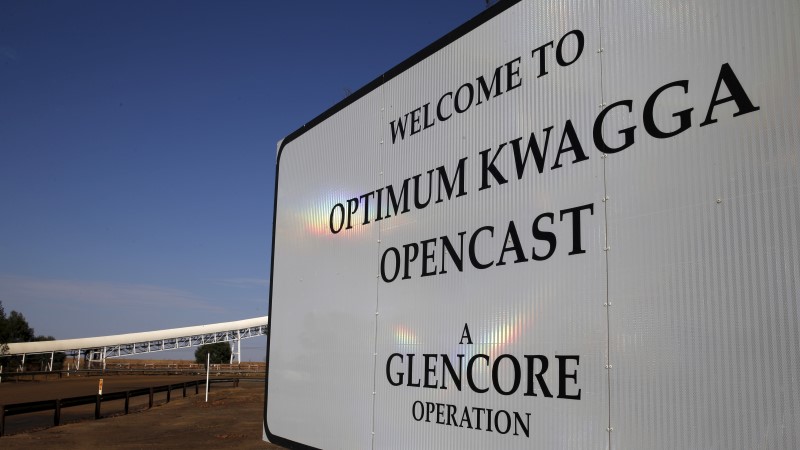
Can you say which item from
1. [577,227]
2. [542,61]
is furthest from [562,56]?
[577,227]

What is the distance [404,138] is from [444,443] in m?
1.92

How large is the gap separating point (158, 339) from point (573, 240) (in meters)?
54.9

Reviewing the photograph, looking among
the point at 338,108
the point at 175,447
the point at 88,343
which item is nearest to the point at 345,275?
the point at 338,108

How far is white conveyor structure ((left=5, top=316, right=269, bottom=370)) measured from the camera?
50.3 m

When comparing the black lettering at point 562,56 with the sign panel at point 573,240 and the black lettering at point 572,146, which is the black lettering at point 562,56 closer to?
the sign panel at point 573,240

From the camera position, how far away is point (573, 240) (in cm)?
300

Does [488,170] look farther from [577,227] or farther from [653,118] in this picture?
[653,118]

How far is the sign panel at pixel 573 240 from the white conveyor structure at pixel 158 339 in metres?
46.6

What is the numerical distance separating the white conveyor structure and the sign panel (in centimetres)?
4658

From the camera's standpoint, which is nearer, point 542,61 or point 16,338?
point 542,61

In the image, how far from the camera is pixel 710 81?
2553 mm

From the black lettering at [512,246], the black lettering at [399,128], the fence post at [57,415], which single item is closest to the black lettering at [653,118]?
the black lettering at [512,246]

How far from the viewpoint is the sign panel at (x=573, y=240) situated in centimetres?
235

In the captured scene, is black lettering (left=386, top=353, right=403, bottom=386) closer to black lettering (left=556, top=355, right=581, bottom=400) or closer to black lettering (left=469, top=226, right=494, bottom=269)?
black lettering (left=469, top=226, right=494, bottom=269)
